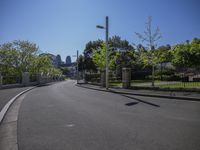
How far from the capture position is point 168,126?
589cm

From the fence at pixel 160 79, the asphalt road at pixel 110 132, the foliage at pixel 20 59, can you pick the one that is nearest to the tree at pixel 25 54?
the foliage at pixel 20 59

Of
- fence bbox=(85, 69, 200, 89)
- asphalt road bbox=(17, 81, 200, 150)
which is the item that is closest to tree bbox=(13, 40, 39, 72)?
fence bbox=(85, 69, 200, 89)

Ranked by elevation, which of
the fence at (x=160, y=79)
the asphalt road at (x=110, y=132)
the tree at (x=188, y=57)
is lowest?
the asphalt road at (x=110, y=132)

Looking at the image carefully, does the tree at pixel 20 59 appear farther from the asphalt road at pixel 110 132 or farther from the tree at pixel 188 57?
the asphalt road at pixel 110 132

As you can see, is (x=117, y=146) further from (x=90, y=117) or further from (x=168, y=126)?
(x=90, y=117)

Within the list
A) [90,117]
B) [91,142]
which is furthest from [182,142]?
[90,117]

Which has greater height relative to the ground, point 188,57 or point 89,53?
point 89,53

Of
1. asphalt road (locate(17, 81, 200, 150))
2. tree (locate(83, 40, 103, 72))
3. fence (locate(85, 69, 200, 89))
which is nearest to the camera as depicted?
asphalt road (locate(17, 81, 200, 150))

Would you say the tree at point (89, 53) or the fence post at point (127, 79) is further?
the tree at point (89, 53)

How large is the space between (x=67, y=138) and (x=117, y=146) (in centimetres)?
132

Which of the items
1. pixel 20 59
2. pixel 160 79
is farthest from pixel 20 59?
pixel 160 79

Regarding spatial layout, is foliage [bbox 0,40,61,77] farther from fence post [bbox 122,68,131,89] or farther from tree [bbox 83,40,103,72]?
fence post [bbox 122,68,131,89]

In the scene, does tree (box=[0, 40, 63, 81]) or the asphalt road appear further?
tree (box=[0, 40, 63, 81])

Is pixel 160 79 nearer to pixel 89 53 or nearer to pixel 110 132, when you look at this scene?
pixel 110 132
